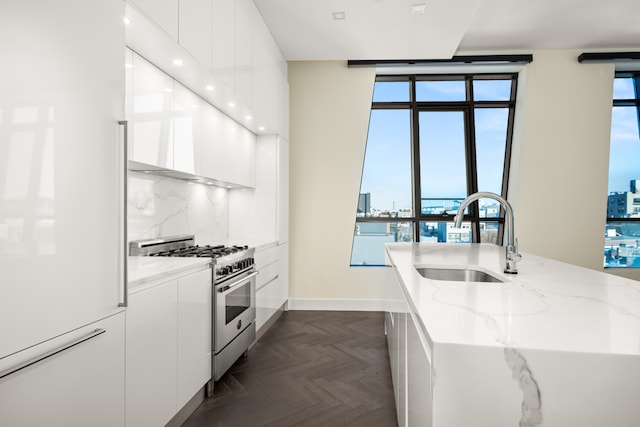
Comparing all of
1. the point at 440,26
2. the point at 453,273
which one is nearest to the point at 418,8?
the point at 440,26

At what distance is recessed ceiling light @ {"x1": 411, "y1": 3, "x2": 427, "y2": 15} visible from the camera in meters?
3.17

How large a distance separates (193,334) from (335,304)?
2669 millimetres

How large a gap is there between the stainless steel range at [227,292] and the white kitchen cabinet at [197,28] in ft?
4.14

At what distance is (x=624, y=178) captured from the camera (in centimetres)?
474

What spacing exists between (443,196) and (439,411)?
4.18 meters

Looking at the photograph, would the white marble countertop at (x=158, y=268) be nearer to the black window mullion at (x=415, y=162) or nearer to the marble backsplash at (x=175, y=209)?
the marble backsplash at (x=175, y=209)

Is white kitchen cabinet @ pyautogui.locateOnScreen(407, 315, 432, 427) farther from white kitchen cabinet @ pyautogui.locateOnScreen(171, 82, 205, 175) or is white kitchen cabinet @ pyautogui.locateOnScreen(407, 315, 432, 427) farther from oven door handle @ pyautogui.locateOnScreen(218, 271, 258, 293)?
white kitchen cabinet @ pyautogui.locateOnScreen(171, 82, 205, 175)

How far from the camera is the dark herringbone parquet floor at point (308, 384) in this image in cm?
212

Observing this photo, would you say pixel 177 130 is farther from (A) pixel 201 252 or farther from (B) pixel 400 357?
(B) pixel 400 357

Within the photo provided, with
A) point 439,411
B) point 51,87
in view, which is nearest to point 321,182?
point 51,87

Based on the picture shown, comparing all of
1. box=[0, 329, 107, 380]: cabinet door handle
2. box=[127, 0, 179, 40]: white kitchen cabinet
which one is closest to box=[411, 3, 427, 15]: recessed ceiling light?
box=[127, 0, 179, 40]: white kitchen cabinet

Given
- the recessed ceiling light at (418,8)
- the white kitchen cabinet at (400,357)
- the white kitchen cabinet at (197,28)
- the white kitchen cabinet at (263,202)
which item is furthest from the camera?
the white kitchen cabinet at (263,202)

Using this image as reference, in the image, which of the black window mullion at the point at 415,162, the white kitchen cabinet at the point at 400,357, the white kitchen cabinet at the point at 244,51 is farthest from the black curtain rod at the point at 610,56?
the white kitchen cabinet at the point at 400,357

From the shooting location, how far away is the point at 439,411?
2.78ft
